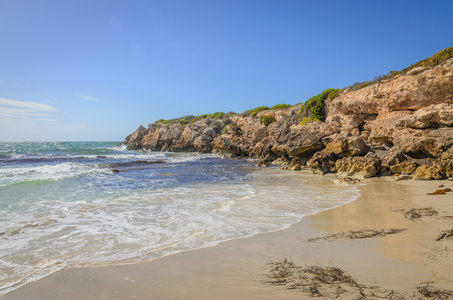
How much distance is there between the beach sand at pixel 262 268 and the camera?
10.6 ft

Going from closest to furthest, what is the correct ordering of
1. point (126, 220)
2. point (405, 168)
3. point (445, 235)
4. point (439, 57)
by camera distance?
point (445, 235)
point (126, 220)
point (405, 168)
point (439, 57)

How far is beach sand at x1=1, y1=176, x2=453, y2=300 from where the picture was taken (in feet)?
10.6

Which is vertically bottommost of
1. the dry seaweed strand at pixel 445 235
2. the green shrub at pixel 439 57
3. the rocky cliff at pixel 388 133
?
the dry seaweed strand at pixel 445 235

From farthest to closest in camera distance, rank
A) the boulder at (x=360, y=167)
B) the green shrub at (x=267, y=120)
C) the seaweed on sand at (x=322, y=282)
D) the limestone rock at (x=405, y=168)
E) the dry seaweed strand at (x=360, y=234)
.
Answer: the green shrub at (x=267, y=120) → the boulder at (x=360, y=167) → the limestone rock at (x=405, y=168) → the dry seaweed strand at (x=360, y=234) → the seaweed on sand at (x=322, y=282)

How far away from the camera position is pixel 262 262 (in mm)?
4129

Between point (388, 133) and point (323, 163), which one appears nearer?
point (323, 163)

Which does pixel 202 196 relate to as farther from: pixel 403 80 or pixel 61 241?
pixel 403 80

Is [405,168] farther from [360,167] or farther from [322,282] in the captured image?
[322,282]

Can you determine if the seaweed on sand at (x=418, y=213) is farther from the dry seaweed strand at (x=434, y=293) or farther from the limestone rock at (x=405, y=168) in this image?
the limestone rock at (x=405, y=168)

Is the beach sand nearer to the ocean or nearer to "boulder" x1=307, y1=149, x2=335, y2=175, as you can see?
the ocean

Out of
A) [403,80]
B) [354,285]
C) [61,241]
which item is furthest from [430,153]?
[61,241]

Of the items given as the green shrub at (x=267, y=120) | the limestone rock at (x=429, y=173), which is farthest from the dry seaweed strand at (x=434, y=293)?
the green shrub at (x=267, y=120)

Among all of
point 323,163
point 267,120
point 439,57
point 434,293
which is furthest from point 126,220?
point 267,120

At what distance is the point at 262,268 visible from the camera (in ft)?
12.8
